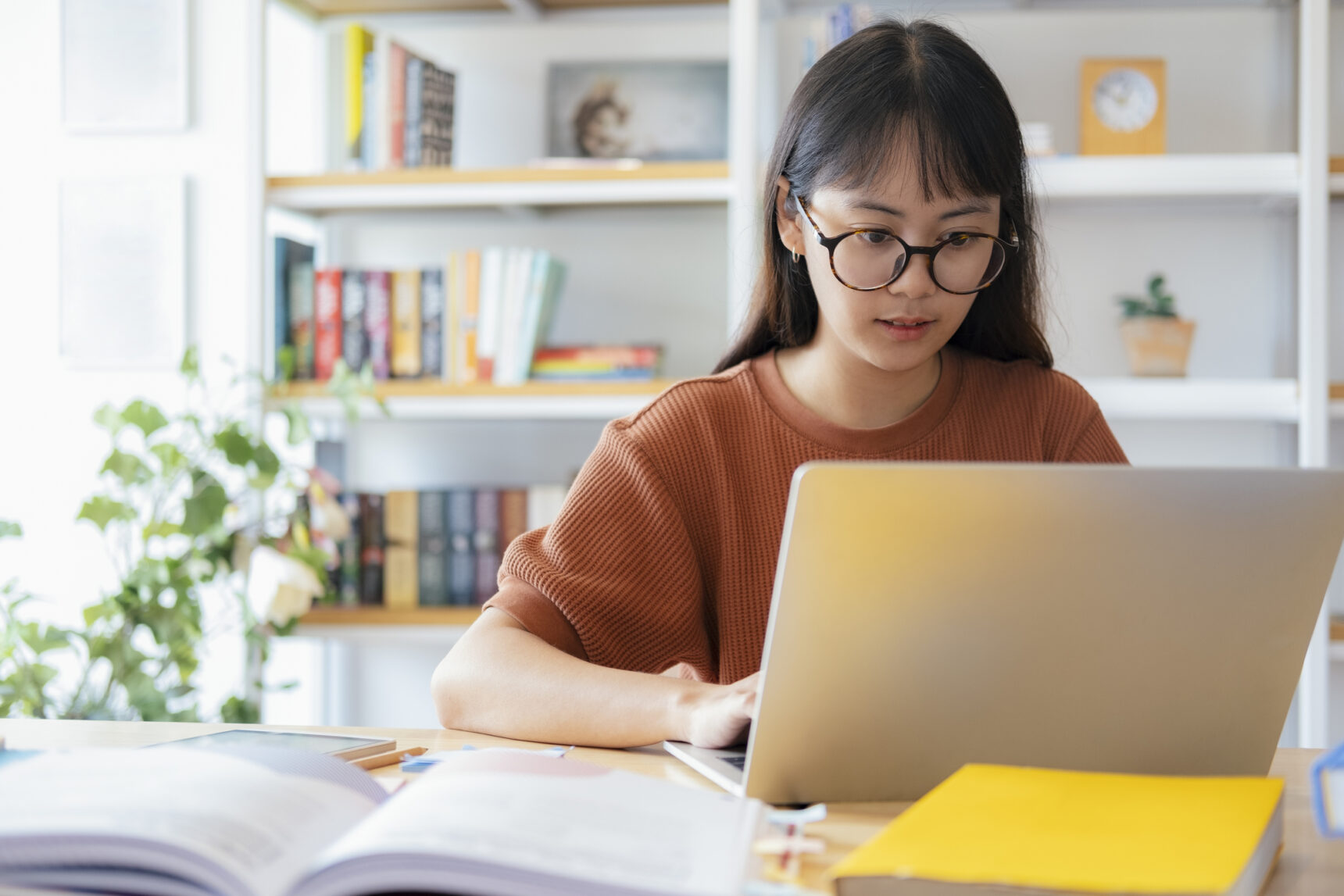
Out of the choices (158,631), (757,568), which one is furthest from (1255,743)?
(158,631)

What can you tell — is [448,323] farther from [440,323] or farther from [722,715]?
[722,715]

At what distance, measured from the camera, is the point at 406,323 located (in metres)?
2.26

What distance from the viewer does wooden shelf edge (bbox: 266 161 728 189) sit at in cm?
214

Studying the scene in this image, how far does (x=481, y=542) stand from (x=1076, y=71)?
145cm

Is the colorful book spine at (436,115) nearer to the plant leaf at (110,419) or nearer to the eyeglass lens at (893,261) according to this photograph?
the plant leaf at (110,419)

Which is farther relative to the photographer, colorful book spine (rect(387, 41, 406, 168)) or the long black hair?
colorful book spine (rect(387, 41, 406, 168))

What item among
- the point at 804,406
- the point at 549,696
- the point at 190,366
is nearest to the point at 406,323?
the point at 190,366

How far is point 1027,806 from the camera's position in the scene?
569 mm

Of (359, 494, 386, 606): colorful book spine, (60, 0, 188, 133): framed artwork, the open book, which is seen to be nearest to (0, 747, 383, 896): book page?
the open book

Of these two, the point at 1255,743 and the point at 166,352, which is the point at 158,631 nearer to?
the point at 166,352

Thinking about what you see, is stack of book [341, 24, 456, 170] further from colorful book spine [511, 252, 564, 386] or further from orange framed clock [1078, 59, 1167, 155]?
orange framed clock [1078, 59, 1167, 155]

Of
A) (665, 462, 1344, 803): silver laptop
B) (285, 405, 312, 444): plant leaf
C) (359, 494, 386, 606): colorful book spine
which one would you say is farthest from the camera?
(359, 494, 386, 606): colorful book spine

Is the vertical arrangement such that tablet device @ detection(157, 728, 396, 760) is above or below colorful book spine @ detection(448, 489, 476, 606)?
above

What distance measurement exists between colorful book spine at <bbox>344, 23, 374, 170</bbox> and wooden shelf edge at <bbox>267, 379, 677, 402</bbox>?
42cm
